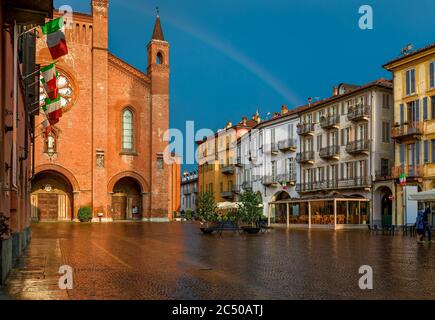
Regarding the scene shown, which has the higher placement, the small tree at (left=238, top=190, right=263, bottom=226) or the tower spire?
the tower spire

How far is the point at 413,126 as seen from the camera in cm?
3969

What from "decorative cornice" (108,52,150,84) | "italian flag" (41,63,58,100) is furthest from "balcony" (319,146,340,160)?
"italian flag" (41,63,58,100)

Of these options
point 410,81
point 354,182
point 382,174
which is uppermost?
point 410,81

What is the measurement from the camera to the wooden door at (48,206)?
164 feet

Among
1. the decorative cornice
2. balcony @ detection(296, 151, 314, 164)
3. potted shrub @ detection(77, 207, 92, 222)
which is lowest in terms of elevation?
potted shrub @ detection(77, 207, 92, 222)

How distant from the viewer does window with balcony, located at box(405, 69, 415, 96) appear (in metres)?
40.5

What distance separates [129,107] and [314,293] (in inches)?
1798

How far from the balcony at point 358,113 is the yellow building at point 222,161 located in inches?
968

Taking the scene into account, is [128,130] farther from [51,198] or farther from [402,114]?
[402,114]

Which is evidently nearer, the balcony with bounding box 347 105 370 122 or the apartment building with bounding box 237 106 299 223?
the balcony with bounding box 347 105 370 122

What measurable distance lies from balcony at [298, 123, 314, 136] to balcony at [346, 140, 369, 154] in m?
5.57

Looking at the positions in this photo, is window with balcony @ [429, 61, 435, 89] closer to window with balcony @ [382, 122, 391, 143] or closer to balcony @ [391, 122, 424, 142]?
balcony @ [391, 122, 424, 142]

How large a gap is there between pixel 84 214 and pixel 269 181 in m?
20.3

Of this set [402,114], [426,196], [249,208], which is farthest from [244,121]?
[426,196]
